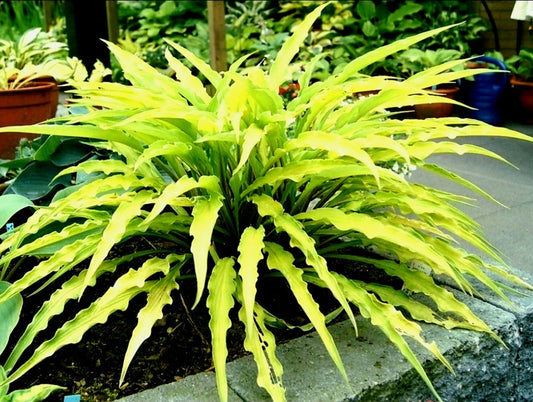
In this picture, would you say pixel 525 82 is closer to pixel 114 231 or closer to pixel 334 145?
pixel 334 145

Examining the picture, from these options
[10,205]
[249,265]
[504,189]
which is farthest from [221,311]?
[504,189]

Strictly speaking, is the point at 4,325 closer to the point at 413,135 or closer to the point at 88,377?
the point at 88,377

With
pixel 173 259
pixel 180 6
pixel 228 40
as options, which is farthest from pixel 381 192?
pixel 180 6

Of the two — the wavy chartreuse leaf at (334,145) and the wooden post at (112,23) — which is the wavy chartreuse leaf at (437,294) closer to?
the wavy chartreuse leaf at (334,145)

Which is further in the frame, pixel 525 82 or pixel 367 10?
pixel 367 10

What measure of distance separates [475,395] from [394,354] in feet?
1.02

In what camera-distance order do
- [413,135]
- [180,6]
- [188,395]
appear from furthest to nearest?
1. [180,6]
2. [413,135]
3. [188,395]

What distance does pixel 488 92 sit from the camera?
446 cm

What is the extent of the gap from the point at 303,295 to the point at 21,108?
217 centimetres

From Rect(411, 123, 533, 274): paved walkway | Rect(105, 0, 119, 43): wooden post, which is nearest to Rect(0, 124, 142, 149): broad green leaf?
Rect(411, 123, 533, 274): paved walkway

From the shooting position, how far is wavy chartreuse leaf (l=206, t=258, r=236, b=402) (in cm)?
114

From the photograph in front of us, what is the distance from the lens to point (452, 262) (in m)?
1.49

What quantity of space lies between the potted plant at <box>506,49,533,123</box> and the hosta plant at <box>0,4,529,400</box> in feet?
10.4

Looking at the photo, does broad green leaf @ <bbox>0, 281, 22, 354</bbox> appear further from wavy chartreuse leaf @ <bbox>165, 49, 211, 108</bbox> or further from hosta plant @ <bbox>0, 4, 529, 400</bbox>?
wavy chartreuse leaf @ <bbox>165, 49, 211, 108</bbox>
